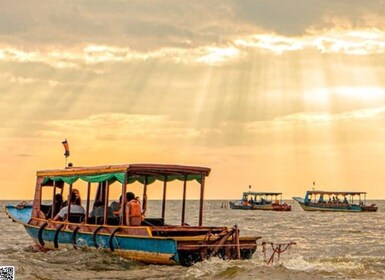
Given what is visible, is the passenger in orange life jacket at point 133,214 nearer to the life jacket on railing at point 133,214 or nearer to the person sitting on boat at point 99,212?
the life jacket on railing at point 133,214

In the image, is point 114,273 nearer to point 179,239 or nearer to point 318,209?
point 179,239

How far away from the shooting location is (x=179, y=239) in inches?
694

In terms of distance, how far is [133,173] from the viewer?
65.3 ft

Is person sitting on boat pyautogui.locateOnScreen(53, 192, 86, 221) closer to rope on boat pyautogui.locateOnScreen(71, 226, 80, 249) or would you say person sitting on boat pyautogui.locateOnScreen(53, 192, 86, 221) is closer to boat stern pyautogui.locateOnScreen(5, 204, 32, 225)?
rope on boat pyautogui.locateOnScreen(71, 226, 80, 249)

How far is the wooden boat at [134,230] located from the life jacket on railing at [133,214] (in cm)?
22

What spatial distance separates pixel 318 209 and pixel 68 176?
260 ft

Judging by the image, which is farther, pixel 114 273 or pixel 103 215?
pixel 103 215

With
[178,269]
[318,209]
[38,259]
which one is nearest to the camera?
[178,269]

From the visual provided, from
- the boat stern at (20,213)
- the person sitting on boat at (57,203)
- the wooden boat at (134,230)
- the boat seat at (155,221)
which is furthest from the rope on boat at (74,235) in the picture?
the boat stern at (20,213)

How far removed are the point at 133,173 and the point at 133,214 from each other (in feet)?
3.91

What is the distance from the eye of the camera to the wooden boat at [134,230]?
58.5ft

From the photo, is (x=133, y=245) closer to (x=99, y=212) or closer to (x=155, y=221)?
(x=99, y=212)

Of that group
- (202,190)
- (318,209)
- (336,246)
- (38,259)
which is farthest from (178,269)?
(318,209)

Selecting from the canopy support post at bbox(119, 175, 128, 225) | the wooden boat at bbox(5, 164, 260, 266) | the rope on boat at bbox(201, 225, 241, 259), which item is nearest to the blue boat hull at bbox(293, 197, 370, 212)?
the wooden boat at bbox(5, 164, 260, 266)
